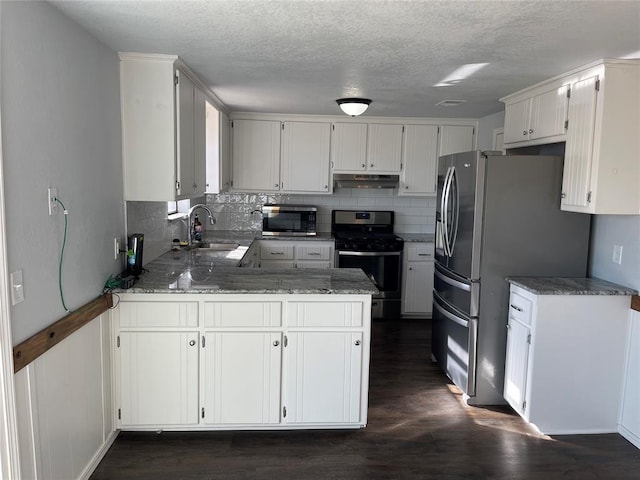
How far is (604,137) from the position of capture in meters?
2.86

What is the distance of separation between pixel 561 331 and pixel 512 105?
1908 mm

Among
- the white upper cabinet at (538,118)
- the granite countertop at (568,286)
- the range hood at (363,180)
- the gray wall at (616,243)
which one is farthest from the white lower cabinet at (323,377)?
the range hood at (363,180)

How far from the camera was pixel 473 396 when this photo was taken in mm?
3443

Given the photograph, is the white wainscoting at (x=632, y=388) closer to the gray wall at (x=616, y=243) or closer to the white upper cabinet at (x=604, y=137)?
the gray wall at (x=616, y=243)

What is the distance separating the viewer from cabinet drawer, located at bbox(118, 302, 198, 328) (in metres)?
2.72

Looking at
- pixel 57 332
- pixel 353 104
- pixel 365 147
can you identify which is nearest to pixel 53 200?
pixel 57 332

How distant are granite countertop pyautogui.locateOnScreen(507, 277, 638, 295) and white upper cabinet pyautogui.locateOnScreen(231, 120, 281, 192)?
9.96 feet

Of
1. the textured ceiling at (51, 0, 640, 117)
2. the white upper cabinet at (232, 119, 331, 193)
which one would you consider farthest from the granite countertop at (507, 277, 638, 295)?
the white upper cabinet at (232, 119, 331, 193)

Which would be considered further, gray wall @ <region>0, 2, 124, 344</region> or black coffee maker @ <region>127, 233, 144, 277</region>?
black coffee maker @ <region>127, 233, 144, 277</region>

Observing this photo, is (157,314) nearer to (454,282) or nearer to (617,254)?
(454,282)

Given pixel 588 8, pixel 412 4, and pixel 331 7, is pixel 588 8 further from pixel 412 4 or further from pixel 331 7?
pixel 331 7

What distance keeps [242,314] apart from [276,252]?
2.55 metres

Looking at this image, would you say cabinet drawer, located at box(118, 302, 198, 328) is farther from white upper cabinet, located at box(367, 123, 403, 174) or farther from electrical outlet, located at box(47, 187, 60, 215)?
white upper cabinet, located at box(367, 123, 403, 174)

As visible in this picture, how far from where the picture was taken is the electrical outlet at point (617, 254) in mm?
3086
